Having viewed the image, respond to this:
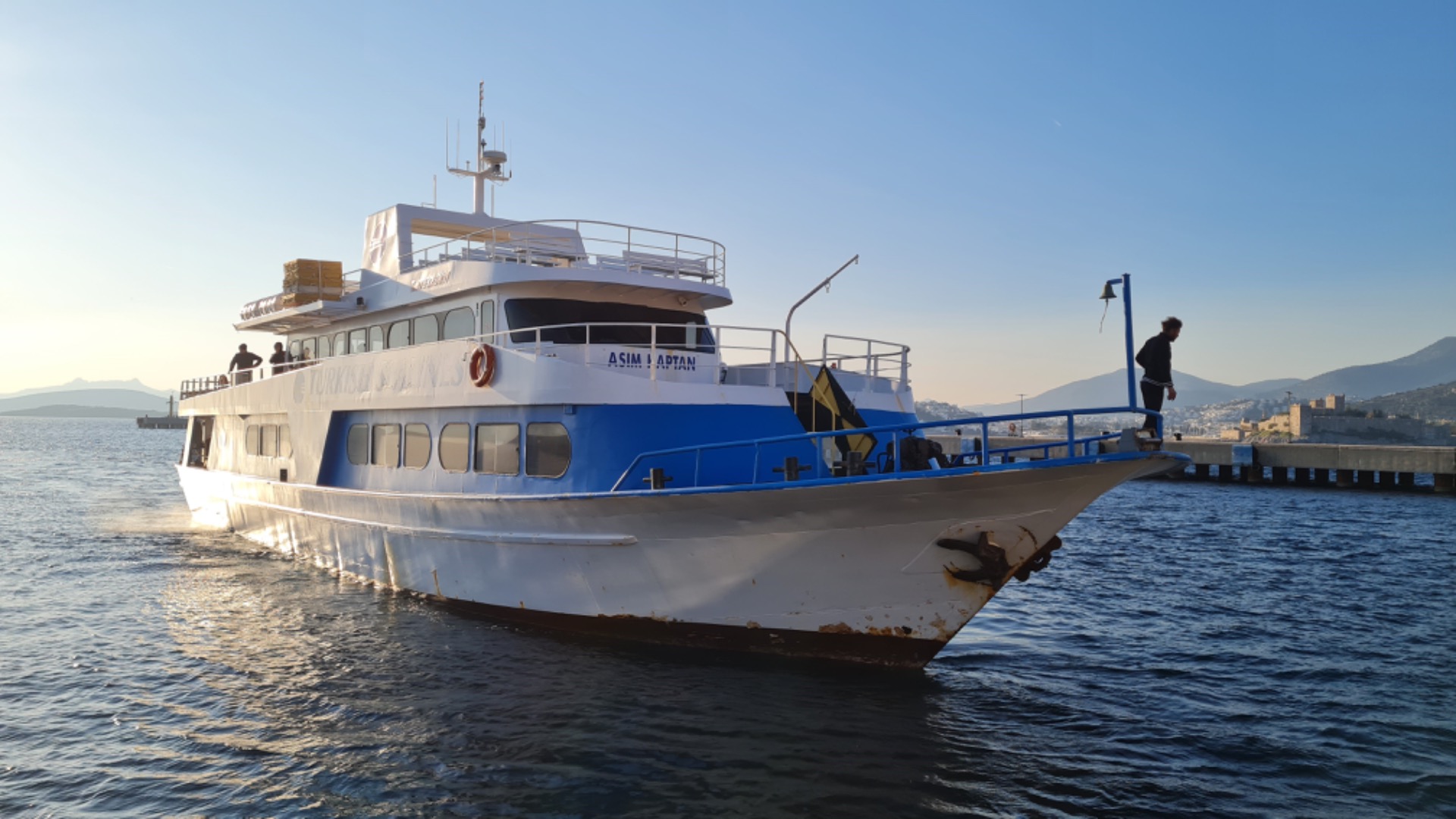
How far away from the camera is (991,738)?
818cm

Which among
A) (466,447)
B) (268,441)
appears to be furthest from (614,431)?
(268,441)

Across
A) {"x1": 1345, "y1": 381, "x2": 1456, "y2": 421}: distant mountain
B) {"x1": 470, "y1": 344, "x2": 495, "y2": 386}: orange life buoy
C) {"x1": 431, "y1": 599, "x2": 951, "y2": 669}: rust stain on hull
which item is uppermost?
{"x1": 1345, "y1": 381, "x2": 1456, "y2": 421}: distant mountain

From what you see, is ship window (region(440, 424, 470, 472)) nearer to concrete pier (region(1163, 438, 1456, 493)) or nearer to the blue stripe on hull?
the blue stripe on hull

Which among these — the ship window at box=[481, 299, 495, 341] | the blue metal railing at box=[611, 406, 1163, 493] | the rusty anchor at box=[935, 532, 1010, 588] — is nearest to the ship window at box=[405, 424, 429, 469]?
the ship window at box=[481, 299, 495, 341]

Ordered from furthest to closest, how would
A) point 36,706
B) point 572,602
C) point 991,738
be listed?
point 572,602 → point 36,706 → point 991,738

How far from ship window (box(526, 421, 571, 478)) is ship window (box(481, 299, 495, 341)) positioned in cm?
204

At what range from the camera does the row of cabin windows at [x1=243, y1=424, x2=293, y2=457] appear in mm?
16234

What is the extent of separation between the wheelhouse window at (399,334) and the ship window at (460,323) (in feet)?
4.21

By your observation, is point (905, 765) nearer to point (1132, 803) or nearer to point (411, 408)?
point (1132, 803)

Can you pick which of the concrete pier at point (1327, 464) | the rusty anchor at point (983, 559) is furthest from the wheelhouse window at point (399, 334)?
the concrete pier at point (1327, 464)

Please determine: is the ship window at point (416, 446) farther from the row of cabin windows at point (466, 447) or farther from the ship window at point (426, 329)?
the ship window at point (426, 329)

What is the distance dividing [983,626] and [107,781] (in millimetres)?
9999

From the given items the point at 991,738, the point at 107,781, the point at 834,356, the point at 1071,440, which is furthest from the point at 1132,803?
the point at 107,781

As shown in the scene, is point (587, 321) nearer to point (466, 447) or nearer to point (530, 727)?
point (466, 447)
